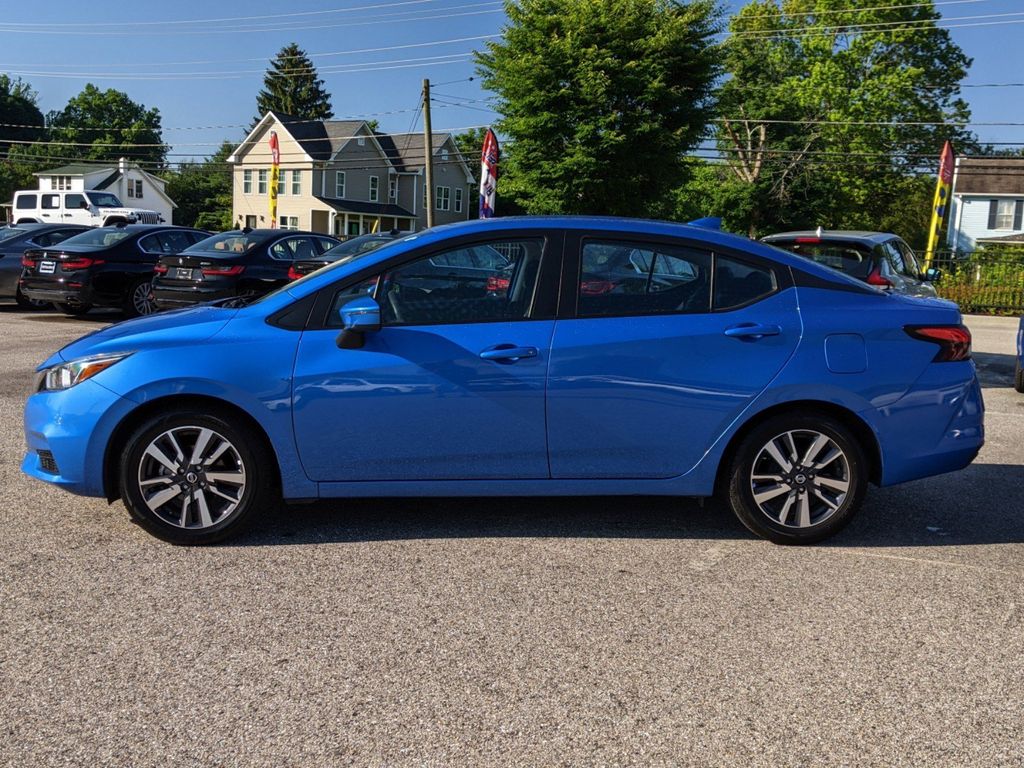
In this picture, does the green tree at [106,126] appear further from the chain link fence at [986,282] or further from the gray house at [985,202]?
the chain link fence at [986,282]

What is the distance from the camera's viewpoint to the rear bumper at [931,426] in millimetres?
A: 4668

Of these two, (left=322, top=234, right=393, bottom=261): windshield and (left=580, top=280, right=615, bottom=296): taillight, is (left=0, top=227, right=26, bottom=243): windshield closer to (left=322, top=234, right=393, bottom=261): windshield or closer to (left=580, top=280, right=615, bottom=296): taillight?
(left=322, top=234, right=393, bottom=261): windshield

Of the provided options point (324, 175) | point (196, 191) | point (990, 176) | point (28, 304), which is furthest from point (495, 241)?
point (196, 191)

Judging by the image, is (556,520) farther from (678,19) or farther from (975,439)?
(678,19)

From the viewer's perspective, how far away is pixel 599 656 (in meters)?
3.42

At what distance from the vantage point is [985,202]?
168 ft

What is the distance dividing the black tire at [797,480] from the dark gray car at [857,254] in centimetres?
565

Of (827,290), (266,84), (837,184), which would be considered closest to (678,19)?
(827,290)

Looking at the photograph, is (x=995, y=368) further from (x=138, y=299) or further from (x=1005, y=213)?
(x=1005, y=213)

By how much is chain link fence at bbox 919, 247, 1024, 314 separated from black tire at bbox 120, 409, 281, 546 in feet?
82.3

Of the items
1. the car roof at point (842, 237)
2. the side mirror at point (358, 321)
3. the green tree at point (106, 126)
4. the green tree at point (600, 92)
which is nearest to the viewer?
the side mirror at point (358, 321)

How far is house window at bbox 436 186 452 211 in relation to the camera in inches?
2527

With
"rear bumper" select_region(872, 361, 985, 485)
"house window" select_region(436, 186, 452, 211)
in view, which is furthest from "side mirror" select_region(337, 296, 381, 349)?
"house window" select_region(436, 186, 452, 211)

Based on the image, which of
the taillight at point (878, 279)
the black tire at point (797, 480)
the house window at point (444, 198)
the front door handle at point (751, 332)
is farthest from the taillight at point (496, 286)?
the house window at point (444, 198)
